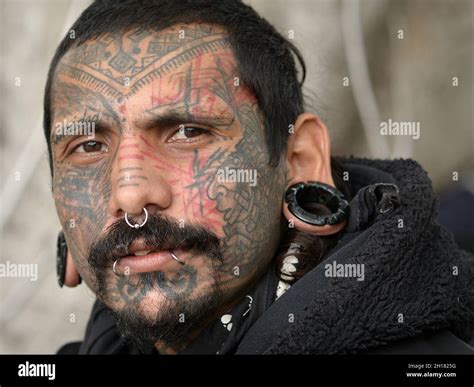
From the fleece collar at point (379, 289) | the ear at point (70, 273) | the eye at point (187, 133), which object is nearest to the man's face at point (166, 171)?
the eye at point (187, 133)

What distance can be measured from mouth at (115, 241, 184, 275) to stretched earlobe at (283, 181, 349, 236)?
358 millimetres

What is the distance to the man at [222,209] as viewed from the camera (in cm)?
188

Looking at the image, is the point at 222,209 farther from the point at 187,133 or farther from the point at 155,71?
the point at 155,71

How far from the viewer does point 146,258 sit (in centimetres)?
192

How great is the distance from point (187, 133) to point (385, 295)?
64 centimetres

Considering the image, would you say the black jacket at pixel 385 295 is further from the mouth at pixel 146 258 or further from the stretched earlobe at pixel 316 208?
the mouth at pixel 146 258

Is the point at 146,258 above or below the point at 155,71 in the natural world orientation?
below

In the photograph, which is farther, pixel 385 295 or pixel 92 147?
pixel 92 147

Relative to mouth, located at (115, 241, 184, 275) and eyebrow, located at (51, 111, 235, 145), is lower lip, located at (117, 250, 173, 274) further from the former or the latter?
eyebrow, located at (51, 111, 235, 145)

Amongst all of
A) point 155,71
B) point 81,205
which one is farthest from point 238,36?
point 81,205

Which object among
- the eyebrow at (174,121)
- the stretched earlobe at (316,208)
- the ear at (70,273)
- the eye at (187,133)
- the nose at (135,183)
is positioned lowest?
the ear at (70,273)

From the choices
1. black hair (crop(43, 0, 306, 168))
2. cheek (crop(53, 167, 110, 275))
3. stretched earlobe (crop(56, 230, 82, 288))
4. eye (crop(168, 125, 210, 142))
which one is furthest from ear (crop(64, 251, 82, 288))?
eye (crop(168, 125, 210, 142))

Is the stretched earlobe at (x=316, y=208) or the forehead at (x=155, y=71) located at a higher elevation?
the forehead at (x=155, y=71)

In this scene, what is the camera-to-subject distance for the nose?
6.15 ft
